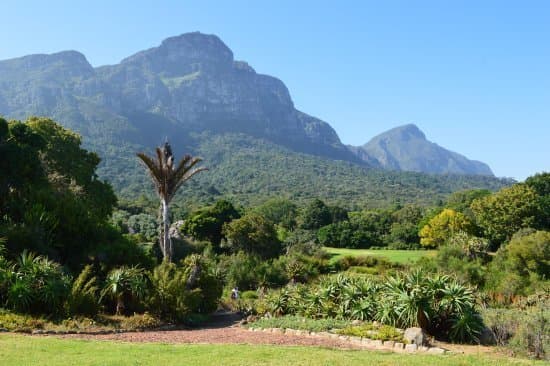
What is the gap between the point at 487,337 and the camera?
1236 centimetres

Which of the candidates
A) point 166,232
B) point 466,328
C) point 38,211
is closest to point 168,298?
point 166,232

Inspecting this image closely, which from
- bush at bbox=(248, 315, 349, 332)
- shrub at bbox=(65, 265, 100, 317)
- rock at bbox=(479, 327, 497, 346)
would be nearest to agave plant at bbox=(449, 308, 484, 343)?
rock at bbox=(479, 327, 497, 346)

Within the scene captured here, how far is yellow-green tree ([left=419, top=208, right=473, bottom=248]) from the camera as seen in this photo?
55.8 m

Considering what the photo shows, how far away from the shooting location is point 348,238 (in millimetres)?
61250

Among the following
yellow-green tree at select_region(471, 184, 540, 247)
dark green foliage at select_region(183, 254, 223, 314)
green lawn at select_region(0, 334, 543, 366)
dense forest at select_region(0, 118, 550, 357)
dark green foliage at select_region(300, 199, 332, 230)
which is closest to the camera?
green lawn at select_region(0, 334, 543, 366)

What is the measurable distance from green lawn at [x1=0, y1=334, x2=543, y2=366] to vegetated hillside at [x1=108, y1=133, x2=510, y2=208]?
8908 centimetres

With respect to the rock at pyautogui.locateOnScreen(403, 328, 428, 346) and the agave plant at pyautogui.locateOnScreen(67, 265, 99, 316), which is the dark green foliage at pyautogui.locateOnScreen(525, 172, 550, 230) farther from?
the agave plant at pyautogui.locateOnScreen(67, 265, 99, 316)

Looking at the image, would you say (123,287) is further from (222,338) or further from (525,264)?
(525,264)

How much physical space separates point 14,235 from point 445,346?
13465 millimetres

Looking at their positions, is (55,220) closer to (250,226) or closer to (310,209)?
(250,226)

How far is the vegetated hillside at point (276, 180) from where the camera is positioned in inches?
4754

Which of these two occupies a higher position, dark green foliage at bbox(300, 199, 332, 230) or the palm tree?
the palm tree

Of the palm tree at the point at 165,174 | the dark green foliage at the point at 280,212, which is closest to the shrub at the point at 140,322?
the palm tree at the point at 165,174

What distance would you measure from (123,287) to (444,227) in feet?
155
